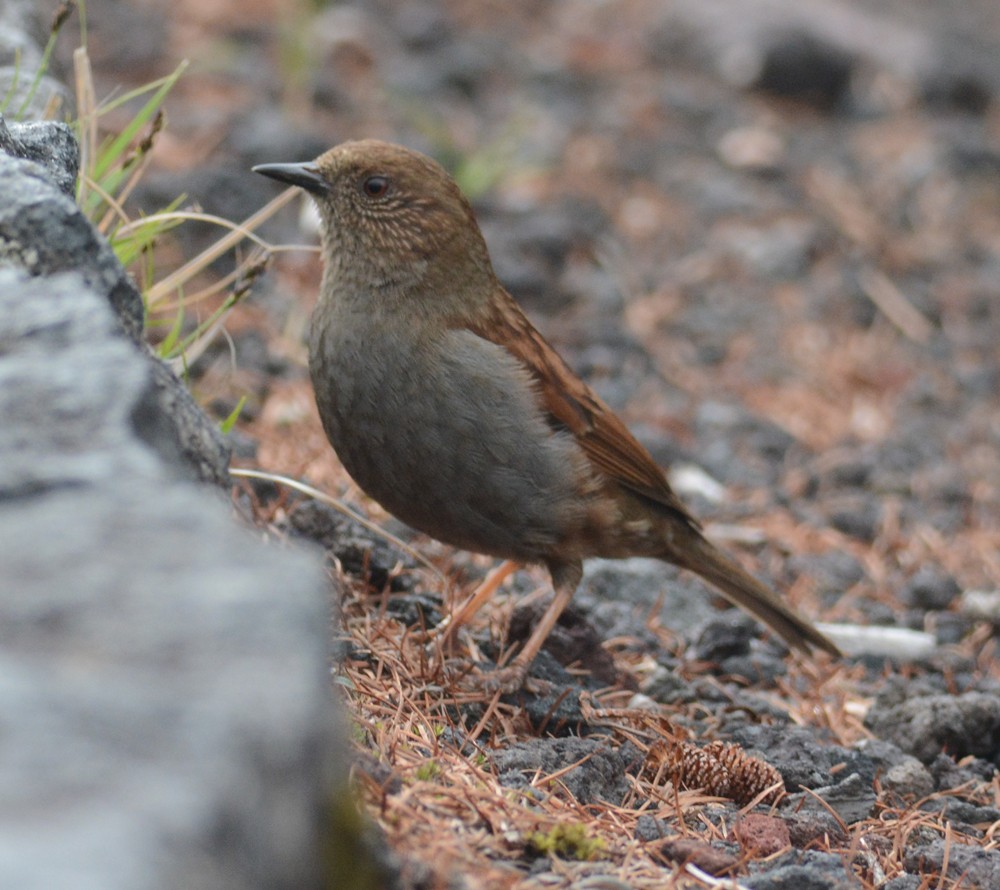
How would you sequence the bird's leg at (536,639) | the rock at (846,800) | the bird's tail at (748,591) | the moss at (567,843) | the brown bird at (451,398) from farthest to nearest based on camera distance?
the bird's tail at (748,591)
the brown bird at (451,398)
the bird's leg at (536,639)
the rock at (846,800)
the moss at (567,843)

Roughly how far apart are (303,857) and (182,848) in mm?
263

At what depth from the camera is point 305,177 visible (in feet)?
15.6

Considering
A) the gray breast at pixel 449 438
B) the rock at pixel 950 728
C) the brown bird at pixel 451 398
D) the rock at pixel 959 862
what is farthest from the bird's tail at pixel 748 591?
the rock at pixel 959 862

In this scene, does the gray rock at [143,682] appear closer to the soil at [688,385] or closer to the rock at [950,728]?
the soil at [688,385]

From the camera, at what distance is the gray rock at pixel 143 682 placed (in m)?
1.61

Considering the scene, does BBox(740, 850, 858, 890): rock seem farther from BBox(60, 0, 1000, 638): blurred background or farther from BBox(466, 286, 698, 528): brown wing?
BBox(60, 0, 1000, 638): blurred background

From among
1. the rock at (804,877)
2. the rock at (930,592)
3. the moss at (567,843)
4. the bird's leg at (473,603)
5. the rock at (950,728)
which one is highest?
the moss at (567,843)

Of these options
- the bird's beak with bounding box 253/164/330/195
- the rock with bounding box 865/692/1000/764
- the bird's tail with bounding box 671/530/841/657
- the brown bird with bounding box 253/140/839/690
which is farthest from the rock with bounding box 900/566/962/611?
the bird's beak with bounding box 253/164/330/195

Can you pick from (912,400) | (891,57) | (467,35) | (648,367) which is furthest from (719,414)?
(891,57)

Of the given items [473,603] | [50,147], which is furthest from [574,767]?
[50,147]

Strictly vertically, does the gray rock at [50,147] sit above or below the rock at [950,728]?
above

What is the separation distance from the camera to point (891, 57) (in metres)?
11.2

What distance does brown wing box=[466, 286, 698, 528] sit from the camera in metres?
4.77

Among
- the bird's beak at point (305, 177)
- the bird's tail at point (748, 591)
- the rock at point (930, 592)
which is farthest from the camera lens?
the rock at point (930, 592)
